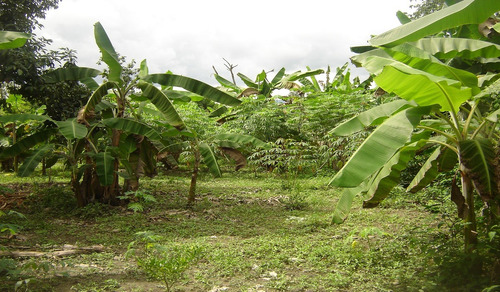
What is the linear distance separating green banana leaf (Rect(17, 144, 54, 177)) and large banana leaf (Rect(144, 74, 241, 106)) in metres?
2.33

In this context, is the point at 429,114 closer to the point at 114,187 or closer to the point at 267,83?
the point at 114,187

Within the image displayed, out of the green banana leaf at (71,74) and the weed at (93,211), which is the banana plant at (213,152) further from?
the green banana leaf at (71,74)

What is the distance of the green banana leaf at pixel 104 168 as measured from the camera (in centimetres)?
643

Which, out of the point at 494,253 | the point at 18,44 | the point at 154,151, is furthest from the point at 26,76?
the point at 494,253

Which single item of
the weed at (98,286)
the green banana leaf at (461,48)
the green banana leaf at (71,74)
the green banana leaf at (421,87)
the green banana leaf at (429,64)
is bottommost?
the weed at (98,286)

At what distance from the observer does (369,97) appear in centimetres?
1091

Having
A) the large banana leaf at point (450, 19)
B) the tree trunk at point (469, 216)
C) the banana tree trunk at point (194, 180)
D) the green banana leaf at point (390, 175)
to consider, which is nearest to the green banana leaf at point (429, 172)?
the green banana leaf at point (390, 175)

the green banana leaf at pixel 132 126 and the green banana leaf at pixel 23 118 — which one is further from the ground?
the green banana leaf at pixel 23 118

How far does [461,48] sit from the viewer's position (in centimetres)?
385

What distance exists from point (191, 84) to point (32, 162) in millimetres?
3267

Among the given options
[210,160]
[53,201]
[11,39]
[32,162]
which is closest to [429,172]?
[210,160]

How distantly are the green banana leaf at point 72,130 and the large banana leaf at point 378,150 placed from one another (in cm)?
465

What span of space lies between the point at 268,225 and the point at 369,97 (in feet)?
21.5

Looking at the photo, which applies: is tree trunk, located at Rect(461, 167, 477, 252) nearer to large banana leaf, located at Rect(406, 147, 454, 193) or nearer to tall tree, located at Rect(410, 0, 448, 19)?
large banana leaf, located at Rect(406, 147, 454, 193)
